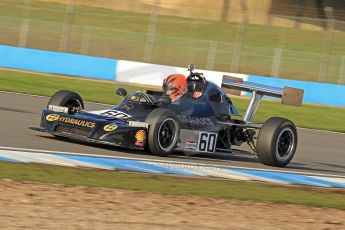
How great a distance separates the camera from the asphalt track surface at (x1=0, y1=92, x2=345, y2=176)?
37.5 ft

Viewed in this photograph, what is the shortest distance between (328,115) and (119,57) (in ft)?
29.8

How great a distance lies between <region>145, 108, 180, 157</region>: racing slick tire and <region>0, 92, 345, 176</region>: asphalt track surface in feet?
0.41

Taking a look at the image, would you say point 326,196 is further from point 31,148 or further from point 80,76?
point 80,76

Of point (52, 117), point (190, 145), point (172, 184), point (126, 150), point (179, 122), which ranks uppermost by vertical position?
point (179, 122)

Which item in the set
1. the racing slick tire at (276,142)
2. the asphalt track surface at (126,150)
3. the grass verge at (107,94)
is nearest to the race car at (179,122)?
the racing slick tire at (276,142)

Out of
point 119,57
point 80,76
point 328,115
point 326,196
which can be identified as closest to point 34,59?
point 80,76

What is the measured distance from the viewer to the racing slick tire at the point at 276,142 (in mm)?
12008

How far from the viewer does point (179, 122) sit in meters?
11.6

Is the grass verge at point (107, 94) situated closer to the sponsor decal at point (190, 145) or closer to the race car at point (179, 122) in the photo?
the race car at point (179, 122)

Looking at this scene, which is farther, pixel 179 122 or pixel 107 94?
pixel 107 94

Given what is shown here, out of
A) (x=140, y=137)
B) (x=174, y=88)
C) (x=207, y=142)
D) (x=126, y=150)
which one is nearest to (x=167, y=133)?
(x=140, y=137)

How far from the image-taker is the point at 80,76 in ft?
84.0

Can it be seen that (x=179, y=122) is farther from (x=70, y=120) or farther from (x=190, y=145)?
(x=70, y=120)

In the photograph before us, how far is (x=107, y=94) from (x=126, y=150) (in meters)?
10.2
